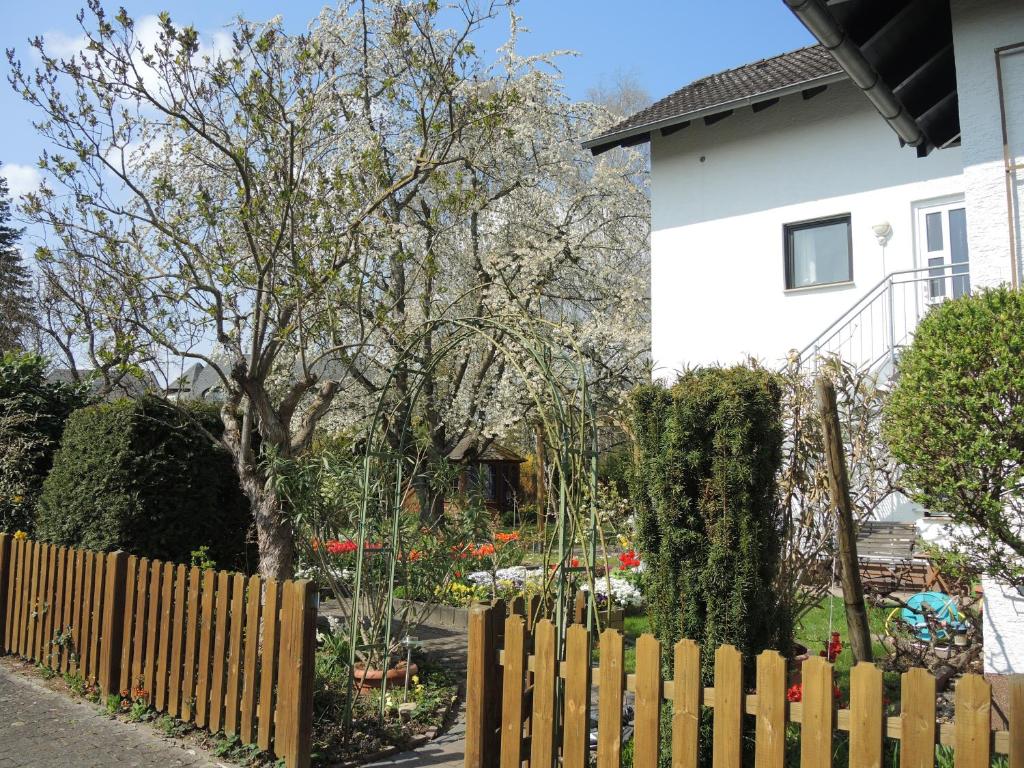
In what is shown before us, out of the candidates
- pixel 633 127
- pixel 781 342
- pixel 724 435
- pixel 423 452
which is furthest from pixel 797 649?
pixel 633 127

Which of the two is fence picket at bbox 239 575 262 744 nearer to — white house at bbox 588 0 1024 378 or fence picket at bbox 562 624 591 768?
fence picket at bbox 562 624 591 768

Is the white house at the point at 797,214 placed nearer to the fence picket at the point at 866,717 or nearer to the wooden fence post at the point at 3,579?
the fence picket at the point at 866,717

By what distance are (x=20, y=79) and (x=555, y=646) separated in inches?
245

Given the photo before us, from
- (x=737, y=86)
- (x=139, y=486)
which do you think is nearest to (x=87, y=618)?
(x=139, y=486)

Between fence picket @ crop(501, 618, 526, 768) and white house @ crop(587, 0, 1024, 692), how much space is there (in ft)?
20.2

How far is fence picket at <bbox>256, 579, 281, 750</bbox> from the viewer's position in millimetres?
4211

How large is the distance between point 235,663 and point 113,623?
4.59ft

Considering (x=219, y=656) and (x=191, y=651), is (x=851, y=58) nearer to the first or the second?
(x=219, y=656)

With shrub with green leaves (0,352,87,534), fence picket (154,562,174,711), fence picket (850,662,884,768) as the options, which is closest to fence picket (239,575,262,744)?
fence picket (154,562,174,711)

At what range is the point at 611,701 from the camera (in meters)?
3.19

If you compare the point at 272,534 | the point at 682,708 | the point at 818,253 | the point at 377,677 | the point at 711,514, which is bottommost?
the point at 377,677

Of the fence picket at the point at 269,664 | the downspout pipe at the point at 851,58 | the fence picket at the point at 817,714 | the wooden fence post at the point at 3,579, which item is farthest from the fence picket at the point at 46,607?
the downspout pipe at the point at 851,58

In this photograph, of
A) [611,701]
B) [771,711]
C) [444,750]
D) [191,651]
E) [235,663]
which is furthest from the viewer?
[191,651]

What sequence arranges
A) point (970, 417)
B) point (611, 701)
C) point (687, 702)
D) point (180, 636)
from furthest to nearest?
point (180, 636) < point (970, 417) < point (611, 701) < point (687, 702)
